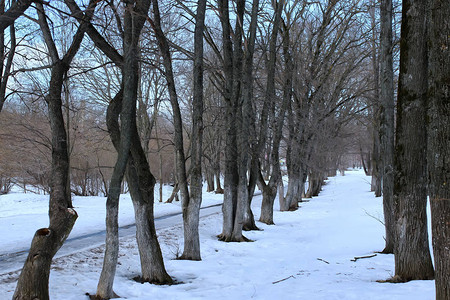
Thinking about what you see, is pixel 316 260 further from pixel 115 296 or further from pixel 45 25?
pixel 45 25

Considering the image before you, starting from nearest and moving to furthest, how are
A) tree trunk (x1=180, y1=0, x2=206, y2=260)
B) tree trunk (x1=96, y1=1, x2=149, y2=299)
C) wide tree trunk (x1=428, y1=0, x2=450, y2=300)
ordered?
wide tree trunk (x1=428, y1=0, x2=450, y2=300) < tree trunk (x1=96, y1=1, x2=149, y2=299) < tree trunk (x1=180, y1=0, x2=206, y2=260)

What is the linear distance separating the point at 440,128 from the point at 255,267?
19.9 ft

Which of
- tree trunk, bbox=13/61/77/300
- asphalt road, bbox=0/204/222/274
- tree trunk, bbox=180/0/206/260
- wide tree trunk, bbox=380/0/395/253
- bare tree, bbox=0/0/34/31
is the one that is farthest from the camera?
tree trunk, bbox=180/0/206/260

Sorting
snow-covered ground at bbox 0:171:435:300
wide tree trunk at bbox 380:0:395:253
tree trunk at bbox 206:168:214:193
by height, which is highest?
wide tree trunk at bbox 380:0:395:253

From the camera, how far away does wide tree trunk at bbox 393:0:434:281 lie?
19.4 feet

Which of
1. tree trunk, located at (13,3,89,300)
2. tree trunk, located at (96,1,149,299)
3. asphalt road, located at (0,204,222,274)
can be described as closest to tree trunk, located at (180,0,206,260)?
tree trunk, located at (96,1,149,299)

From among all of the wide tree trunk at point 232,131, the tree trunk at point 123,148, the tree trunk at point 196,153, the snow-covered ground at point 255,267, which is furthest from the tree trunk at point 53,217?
the wide tree trunk at point 232,131

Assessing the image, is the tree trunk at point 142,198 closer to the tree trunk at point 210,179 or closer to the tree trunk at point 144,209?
the tree trunk at point 144,209

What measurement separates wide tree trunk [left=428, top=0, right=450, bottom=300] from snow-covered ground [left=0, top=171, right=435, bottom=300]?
72.6 inches

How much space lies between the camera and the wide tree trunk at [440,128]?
3381mm

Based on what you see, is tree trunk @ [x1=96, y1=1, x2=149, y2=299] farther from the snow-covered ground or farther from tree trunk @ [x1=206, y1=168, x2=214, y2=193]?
tree trunk @ [x1=206, y1=168, x2=214, y2=193]

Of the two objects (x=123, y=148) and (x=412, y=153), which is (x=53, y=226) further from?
(x=412, y=153)

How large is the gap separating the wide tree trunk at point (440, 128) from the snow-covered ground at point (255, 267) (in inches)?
72.6

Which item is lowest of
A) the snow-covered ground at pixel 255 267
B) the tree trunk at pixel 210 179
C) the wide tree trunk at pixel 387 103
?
the snow-covered ground at pixel 255 267
